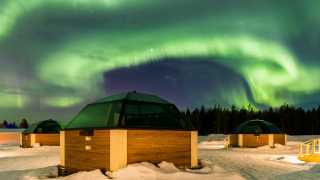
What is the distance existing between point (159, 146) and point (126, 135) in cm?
171

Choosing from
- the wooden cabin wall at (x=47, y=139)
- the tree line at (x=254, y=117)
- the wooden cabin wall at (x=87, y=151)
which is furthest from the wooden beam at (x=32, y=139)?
the tree line at (x=254, y=117)

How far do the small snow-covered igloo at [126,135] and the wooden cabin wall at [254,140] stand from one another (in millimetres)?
19826

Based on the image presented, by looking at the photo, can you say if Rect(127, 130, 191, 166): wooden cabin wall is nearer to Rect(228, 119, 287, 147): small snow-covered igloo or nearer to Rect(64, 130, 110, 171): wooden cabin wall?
Rect(64, 130, 110, 171): wooden cabin wall

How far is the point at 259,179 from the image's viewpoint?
1398 centimetres

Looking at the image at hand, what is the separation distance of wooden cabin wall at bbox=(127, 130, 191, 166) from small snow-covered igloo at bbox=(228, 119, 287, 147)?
20340 mm

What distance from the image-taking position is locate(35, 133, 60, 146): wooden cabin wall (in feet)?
121

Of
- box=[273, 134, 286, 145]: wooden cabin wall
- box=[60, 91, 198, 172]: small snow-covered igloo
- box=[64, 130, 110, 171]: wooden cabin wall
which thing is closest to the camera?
box=[60, 91, 198, 172]: small snow-covered igloo

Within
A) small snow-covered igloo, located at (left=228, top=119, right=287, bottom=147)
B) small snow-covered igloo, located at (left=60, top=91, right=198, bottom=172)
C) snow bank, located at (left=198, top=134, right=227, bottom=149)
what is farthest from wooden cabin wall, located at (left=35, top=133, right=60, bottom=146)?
small snow-covered igloo, located at (left=60, top=91, right=198, bottom=172)

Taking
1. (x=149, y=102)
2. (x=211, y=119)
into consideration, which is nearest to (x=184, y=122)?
(x=149, y=102)

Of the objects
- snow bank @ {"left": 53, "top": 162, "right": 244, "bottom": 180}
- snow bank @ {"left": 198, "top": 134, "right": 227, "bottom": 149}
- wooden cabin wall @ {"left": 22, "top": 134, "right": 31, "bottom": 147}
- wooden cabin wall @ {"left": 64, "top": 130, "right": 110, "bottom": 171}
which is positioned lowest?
snow bank @ {"left": 198, "top": 134, "right": 227, "bottom": 149}

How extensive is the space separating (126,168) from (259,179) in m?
5.06

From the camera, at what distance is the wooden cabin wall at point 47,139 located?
36.8 meters

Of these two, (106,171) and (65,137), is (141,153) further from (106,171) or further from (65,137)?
(65,137)

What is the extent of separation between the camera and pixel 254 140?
34.7 m
